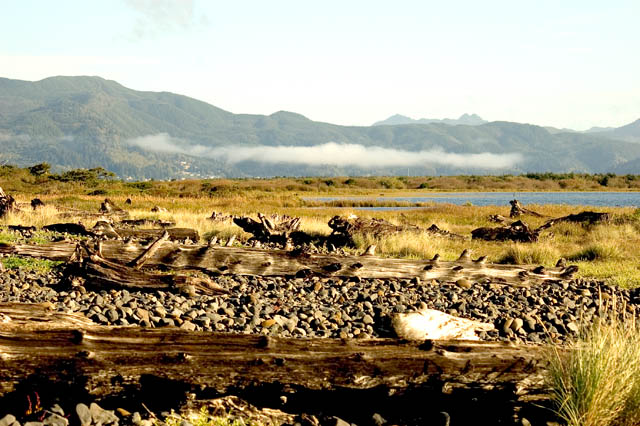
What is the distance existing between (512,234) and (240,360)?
55.5ft

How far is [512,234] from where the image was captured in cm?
2009

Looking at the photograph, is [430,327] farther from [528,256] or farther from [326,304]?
[528,256]

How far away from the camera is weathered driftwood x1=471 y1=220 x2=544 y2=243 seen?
19688 millimetres

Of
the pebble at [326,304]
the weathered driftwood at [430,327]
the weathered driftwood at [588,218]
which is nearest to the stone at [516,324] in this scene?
the pebble at [326,304]

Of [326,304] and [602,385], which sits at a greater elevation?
[602,385]

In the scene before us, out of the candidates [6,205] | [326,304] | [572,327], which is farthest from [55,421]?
[6,205]

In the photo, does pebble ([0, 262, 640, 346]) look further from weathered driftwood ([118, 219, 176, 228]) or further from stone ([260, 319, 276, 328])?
weathered driftwood ([118, 219, 176, 228])

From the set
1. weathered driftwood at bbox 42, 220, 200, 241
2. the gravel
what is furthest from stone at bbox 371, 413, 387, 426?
weathered driftwood at bbox 42, 220, 200, 241

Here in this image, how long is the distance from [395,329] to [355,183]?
96.1 meters

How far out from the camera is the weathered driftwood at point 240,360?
16.6 ft

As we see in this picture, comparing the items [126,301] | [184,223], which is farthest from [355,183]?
[126,301]

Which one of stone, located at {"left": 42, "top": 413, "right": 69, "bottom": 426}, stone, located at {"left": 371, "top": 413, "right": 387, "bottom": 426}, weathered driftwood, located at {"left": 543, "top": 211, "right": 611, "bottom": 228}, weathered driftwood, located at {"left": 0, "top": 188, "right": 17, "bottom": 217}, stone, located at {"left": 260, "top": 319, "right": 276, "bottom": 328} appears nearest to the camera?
stone, located at {"left": 42, "top": 413, "right": 69, "bottom": 426}

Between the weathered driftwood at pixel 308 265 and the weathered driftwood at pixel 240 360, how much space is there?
537 centimetres

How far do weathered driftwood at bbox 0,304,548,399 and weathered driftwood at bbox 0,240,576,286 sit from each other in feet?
17.6
